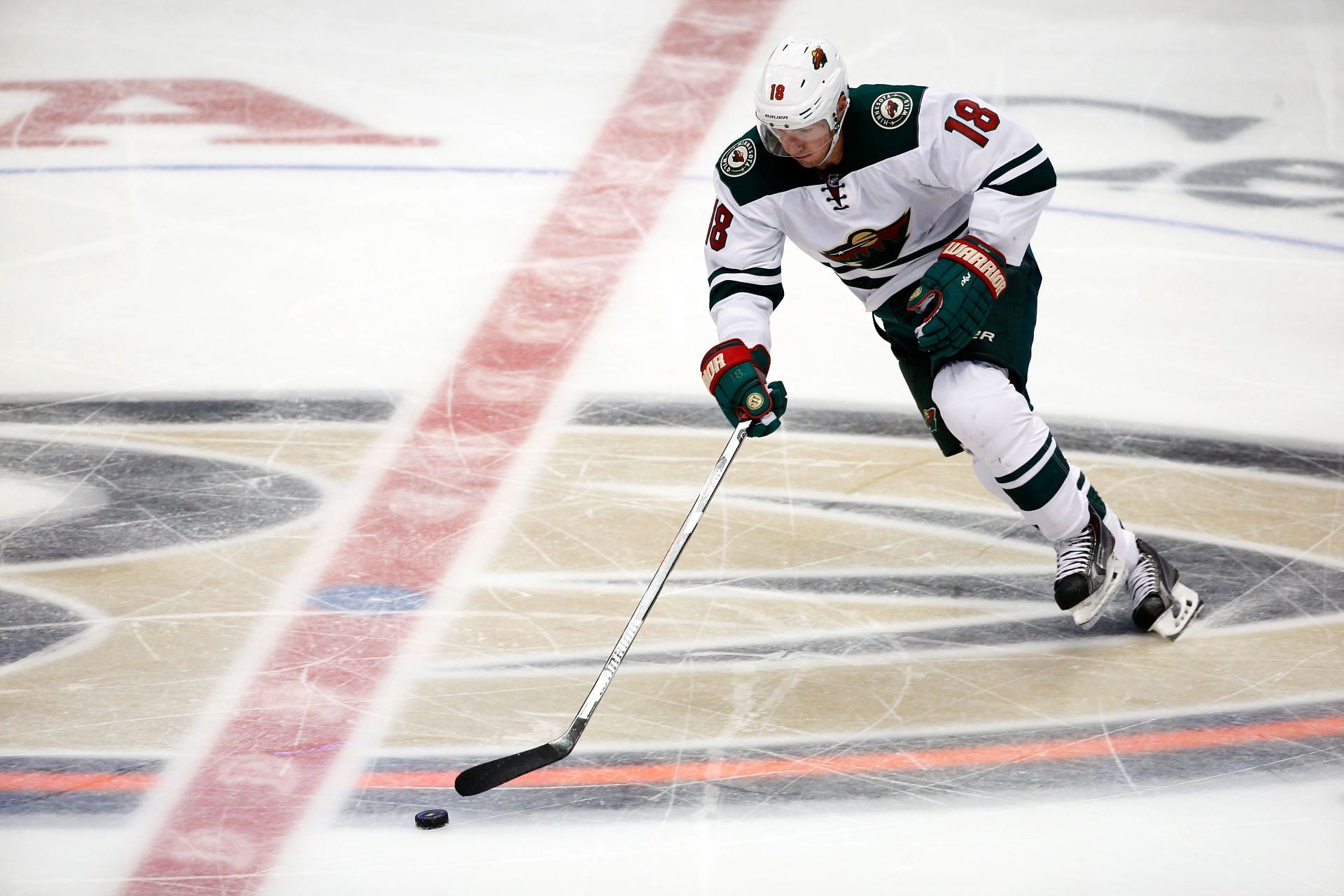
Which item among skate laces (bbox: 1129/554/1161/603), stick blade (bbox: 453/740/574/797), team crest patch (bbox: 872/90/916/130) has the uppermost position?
team crest patch (bbox: 872/90/916/130)

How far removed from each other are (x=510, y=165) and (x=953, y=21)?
1.94 m

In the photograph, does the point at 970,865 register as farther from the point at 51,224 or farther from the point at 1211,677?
the point at 51,224

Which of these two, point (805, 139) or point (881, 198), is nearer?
point (805, 139)

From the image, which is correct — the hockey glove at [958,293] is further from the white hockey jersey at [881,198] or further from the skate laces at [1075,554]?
the skate laces at [1075,554]

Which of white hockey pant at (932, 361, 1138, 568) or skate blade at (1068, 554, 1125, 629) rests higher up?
white hockey pant at (932, 361, 1138, 568)

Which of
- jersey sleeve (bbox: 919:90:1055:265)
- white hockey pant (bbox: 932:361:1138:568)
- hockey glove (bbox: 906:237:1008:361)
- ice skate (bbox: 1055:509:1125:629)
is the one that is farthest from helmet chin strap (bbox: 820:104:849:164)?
ice skate (bbox: 1055:509:1125:629)

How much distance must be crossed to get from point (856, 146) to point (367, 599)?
1333 mm

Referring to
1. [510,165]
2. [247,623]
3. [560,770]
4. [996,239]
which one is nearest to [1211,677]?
[996,239]

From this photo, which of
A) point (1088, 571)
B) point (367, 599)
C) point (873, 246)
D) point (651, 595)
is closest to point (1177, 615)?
point (1088, 571)

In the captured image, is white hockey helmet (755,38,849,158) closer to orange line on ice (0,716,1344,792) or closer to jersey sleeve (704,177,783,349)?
jersey sleeve (704,177,783,349)

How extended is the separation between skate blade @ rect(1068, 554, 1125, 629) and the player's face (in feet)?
3.16

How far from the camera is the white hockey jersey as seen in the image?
2676mm

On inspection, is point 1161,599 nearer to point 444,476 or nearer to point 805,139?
point 805,139

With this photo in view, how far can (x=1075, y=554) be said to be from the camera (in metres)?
2.82
